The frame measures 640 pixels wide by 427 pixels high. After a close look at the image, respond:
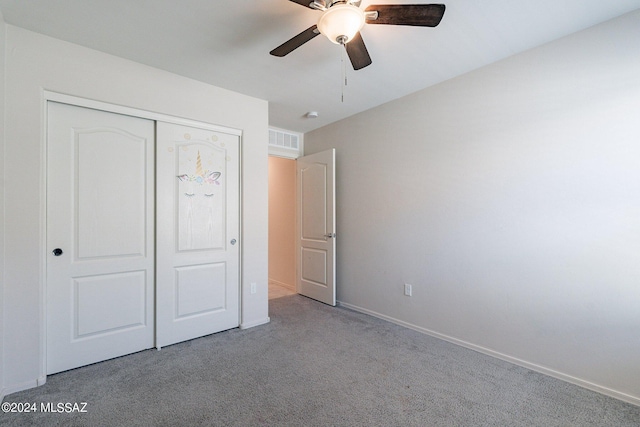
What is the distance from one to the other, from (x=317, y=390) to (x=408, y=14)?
2374 mm

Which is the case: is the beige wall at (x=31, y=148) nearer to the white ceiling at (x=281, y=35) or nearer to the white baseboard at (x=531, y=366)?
the white ceiling at (x=281, y=35)

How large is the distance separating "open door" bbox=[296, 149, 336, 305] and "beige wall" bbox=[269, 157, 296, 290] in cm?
39

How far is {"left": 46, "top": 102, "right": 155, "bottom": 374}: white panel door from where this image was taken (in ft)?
7.31

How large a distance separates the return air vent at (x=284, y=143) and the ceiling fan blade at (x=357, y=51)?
96.5 inches

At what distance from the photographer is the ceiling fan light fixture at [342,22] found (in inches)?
59.0

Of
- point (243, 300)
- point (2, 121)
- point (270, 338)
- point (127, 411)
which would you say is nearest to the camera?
point (127, 411)

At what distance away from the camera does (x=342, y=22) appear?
1.53 m

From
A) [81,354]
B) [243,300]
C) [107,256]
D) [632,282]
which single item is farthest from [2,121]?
[632,282]

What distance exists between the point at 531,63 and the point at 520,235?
139 centimetres

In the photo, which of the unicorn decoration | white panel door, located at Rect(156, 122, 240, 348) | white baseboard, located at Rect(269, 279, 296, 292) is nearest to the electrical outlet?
white panel door, located at Rect(156, 122, 240, 348)

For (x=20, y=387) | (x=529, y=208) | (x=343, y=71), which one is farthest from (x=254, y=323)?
(x=529, y=208)

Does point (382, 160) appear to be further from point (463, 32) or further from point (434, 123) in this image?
point (463, 32)

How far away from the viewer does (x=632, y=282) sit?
6.31 ft

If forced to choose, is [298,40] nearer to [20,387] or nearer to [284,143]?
[284,143]
